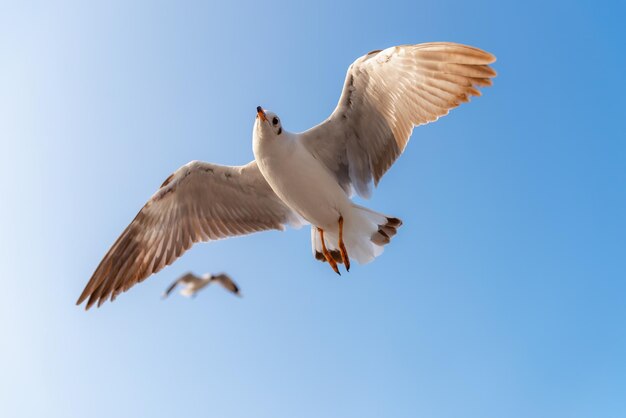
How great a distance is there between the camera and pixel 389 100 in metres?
7.72

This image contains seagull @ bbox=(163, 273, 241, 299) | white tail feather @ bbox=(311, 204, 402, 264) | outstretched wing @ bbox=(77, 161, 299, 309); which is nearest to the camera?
seagull @ bbox=(163, 273, 241, 299)

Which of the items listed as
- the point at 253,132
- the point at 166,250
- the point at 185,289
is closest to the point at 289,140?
the point at 253,132

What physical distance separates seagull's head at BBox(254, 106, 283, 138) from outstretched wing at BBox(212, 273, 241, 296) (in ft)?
7.82

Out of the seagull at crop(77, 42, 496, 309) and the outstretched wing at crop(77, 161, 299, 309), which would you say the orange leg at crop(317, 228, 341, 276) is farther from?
the outstretched wing at crop(77, 161, 299, 309)

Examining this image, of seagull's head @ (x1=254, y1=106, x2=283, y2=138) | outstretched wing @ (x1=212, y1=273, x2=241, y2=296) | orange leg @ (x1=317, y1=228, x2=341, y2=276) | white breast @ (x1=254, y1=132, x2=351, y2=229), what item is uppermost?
seagull's head @ (x1=254, y1=106, x2=283, y2=138)

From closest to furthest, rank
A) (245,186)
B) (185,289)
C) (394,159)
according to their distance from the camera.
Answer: (185,289)
(394,159)
(245,186)

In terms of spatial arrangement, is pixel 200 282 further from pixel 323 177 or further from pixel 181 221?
pixel 181 221

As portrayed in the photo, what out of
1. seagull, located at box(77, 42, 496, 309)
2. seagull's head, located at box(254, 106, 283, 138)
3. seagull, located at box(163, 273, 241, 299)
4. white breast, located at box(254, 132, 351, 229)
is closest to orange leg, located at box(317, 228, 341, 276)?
seagull, located at box(77, 42, 496, 309)

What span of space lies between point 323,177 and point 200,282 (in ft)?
9.69

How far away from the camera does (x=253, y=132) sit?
760 centimetres

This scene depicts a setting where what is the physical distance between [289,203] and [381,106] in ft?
4.95

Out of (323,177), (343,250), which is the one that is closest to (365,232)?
(343,250)

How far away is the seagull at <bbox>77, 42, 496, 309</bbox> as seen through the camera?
7.50m

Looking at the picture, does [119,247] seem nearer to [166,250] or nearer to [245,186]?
[166,250]
